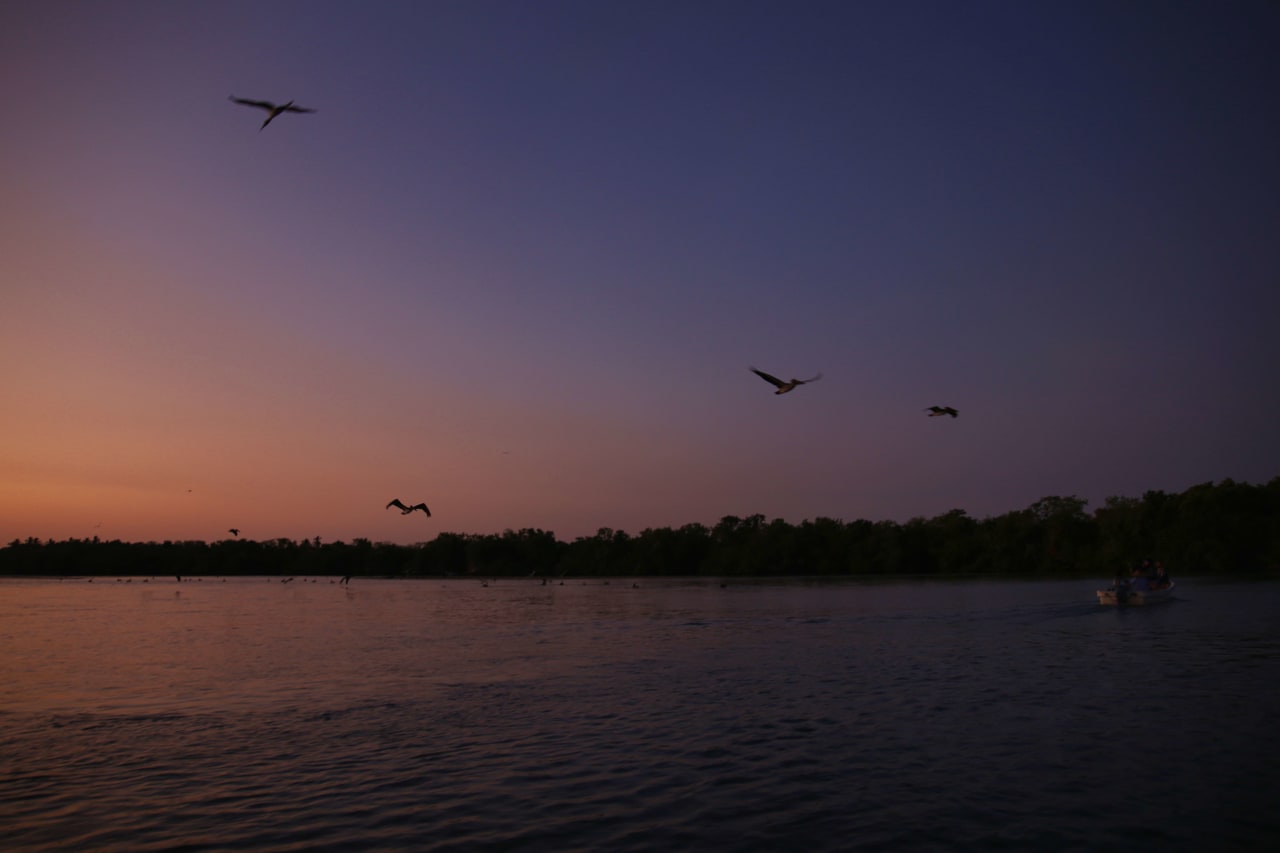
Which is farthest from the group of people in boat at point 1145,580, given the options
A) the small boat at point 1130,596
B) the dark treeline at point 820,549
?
the dark treeline at point 820,549

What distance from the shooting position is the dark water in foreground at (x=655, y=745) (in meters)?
10.4

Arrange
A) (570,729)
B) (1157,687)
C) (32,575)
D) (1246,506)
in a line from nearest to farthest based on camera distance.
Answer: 1. (570,729)
2. (1157,687)
3. (1246,506)
4. (32,575)

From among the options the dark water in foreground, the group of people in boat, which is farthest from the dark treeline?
the dark water in foreground

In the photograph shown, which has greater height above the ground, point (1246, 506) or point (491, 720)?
point (1246, 506)

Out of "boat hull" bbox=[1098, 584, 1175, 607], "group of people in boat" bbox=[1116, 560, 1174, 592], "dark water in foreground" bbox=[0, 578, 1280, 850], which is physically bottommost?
"dark water in foreground" bbox=[0, 578, 1280, 850]

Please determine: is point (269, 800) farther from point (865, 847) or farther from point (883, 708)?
point (883, 708)

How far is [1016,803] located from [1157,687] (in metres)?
10.7

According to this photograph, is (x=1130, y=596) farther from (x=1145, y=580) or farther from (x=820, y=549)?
(x=820, y=549)

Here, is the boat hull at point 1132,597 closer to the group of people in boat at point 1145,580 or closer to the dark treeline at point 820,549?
the group of people in boat at point 1145,580

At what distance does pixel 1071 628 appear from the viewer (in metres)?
34.4

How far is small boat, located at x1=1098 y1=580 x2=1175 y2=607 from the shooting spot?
45.5 meters

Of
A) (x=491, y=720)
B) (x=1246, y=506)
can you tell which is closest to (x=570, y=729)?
(x=491, y=720)

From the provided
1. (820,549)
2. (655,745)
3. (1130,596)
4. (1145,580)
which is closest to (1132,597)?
(1130,596)

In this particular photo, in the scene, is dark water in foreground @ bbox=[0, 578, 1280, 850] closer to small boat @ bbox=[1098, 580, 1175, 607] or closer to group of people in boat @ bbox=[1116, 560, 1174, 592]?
small boat @ bbox=[1098, 580, 1175, 607]
